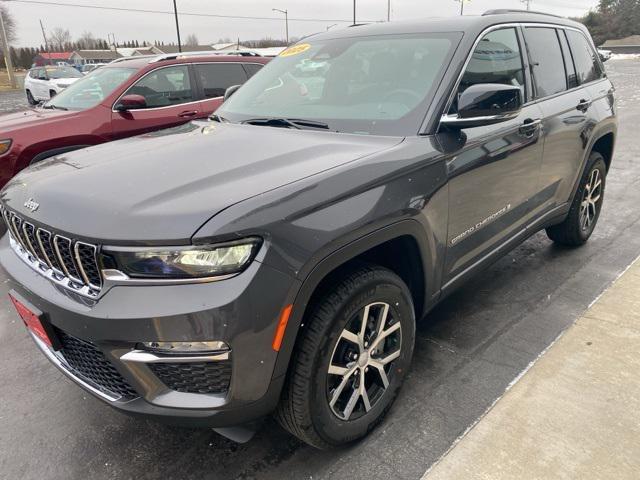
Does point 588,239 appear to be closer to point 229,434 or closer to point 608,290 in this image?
point 608,290

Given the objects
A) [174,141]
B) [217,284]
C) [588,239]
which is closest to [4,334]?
[174,141]

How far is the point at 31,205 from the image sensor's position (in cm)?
213

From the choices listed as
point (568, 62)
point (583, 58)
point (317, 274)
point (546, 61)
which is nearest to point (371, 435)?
point (317, 274)

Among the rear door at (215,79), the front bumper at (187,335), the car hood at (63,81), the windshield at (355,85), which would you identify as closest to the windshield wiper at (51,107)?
the rear door at (215,79)

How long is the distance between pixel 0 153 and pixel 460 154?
176 inches

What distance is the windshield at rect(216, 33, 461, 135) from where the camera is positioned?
2643mm

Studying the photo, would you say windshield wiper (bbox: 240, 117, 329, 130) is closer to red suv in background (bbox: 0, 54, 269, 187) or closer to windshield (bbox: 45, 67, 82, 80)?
red suv in background (bbox: 0, 54, 269, 187)

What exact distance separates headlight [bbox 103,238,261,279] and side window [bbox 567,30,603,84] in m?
3.46

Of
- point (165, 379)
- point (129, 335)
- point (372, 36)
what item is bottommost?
point (165, 379)

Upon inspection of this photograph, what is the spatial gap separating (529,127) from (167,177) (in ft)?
7.26

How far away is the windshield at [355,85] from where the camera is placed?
2643 mm

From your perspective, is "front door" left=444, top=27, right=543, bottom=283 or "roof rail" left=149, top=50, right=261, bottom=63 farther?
"roof rail" left=149, top=50, right=261, bottom=63

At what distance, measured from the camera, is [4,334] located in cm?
352

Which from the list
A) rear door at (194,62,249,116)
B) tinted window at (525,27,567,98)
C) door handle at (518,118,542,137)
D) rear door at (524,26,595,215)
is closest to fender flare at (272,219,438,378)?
door handle at (518,118,542,137)
